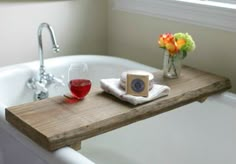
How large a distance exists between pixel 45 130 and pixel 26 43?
1.07 m

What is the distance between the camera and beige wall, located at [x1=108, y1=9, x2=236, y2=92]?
198cm

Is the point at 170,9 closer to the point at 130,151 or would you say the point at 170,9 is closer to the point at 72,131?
the point at 130,151

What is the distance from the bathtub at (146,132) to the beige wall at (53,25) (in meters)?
0.19

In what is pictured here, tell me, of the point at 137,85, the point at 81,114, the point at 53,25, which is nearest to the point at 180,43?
the point at 137,85

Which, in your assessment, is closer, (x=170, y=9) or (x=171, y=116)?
(x=171, y=116)

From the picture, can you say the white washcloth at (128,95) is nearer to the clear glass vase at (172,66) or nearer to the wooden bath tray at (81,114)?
the wooden bath tray at (81,114)

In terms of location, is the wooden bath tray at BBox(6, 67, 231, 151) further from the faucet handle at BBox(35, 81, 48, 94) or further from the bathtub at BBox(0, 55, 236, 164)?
the faucet handle at BBox(35, 81, 48, 94)

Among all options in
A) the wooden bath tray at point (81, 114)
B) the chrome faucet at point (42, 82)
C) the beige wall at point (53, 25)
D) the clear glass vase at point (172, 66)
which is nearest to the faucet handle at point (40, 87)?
the chrome faucet at point (42, 82)

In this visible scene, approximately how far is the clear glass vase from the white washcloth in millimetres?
219

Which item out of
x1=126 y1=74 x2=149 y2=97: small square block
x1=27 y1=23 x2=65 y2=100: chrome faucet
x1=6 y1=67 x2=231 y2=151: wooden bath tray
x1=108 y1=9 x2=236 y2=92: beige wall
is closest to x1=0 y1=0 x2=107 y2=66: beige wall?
x1=108 y1=9 x2=236 y2=92: beige wall

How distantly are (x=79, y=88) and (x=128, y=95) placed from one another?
7.3 inches

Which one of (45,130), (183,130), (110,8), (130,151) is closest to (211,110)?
(183,130)

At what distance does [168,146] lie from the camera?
204 centimetres

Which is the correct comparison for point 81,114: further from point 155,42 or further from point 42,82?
point 155,42
